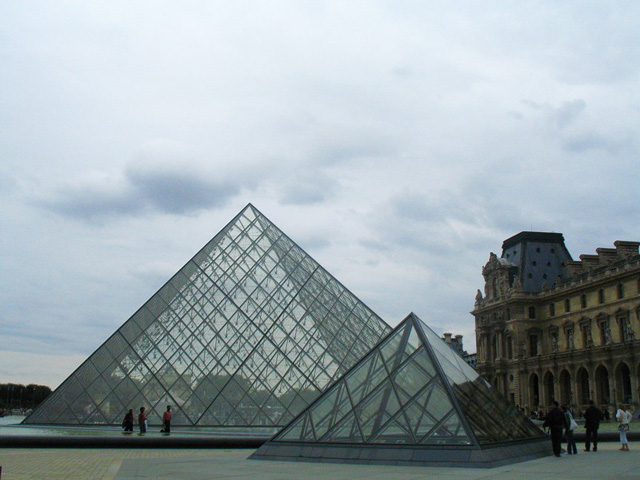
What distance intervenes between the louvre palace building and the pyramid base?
45267 mm

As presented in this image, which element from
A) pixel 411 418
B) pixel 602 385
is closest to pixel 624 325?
pixel 602 385

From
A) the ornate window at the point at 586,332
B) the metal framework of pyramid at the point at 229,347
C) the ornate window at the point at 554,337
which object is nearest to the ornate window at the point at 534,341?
the ornate window at the point at 554,337

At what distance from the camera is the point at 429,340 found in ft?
41.3

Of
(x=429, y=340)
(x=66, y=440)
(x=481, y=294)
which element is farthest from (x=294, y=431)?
(x=481, y=294)

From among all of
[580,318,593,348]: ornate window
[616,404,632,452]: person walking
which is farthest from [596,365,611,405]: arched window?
[616,404,632,452]: person walking

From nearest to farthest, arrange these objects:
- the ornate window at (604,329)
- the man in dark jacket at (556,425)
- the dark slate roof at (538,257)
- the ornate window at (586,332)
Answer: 1. the man in dark jacket at (556,425)
2. the ornate window at (604,329)
3. the ornate window at (586,332)
4. the dark slate roof at (538,257)

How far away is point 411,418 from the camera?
10852 millimetres

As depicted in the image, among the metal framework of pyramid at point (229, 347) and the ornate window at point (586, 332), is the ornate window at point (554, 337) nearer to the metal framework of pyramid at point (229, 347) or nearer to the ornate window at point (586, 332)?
the ornate window at point (586, 332)

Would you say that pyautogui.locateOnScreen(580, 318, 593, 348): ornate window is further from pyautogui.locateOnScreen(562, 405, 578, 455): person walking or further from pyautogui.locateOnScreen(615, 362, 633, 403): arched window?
pyautogui.locateOnScreen(562, 405, 578, 455): person walking

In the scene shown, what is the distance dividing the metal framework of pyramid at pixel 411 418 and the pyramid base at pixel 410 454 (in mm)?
16

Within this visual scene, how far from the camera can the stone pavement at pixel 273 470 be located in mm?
8539

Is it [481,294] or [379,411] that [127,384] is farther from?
[481,294]

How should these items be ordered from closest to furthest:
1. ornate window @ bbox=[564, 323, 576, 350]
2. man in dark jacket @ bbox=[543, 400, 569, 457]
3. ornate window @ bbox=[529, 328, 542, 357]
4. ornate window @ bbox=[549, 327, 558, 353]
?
man in dark jacket @ bbox=[543, 400, 569, 457] → ornate window @ bbox=[564, 323, 576, 350] → ornate window @ bbox=[549, 327, 558, 353] → ornate window @ bbox=[529, 328, 542, 357]

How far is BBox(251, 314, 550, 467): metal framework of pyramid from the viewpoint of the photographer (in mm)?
10305
